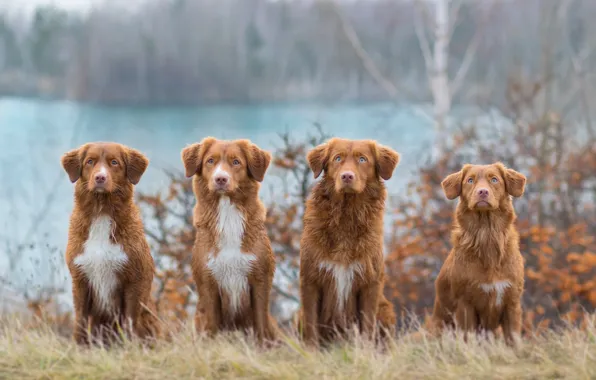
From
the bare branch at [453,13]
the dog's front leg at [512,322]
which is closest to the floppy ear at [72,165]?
the dog's front leg at [512,322]

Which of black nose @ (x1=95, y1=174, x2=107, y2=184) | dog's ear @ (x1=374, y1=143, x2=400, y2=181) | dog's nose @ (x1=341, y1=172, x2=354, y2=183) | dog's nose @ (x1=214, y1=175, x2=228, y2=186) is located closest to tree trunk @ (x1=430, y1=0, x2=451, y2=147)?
dog's ear @ (x1=374, y1=143, x2=400, y2=181)

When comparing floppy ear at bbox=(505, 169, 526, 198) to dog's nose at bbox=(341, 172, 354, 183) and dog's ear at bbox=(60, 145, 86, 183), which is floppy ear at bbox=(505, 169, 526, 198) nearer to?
dog's nose at bbox=(341, 172, 354, 183)

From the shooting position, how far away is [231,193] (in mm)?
5340

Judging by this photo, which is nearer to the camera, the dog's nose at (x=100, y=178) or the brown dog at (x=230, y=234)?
the dog's nose at (x=100, y=178)

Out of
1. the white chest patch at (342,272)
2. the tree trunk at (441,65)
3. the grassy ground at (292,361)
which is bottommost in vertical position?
the grassy ground at (292,361)

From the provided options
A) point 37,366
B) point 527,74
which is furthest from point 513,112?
point 37,366

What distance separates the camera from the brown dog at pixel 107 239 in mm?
5312

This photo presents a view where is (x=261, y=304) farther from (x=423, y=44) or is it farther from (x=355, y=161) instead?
(x=423, y=44)

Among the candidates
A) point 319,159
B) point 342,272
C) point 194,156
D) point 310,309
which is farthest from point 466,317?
point 194,156

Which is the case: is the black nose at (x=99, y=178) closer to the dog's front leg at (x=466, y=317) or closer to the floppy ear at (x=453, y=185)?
the floppy ear at (x=453, y=185)

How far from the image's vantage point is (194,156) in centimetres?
536

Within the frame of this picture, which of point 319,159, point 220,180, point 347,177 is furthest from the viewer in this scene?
point 319,159

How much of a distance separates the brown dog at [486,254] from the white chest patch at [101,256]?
2.31m

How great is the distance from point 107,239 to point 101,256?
0.40 feet
